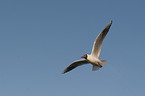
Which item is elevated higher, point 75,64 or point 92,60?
point 75,64

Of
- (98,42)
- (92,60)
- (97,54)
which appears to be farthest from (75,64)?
(98,42)

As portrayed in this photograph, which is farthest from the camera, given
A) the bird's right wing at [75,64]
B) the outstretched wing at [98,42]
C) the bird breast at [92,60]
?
the bird's right wing at [75,64]

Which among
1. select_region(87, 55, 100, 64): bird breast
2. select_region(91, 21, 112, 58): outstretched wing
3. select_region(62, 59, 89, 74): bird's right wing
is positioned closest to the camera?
select_region(91, 21, 112, 58): outstretched wing

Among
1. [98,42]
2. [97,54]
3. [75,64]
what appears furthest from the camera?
[75,64]

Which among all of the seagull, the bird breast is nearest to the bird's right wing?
the seagull

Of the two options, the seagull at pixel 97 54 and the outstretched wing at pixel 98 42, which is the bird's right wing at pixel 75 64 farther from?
the outstretched wing at pixel 98 42

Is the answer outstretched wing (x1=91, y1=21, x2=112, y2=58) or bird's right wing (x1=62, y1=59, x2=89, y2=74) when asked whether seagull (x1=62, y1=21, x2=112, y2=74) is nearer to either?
outstretched wing (x1=91, y1=21, x2=112, y2=58)

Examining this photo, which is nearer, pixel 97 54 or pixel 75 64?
pixel 97 54

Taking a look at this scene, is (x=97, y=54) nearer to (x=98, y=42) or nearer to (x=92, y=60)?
(x=92, y=60)

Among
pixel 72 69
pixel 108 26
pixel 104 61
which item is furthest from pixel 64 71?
pixel 108 26

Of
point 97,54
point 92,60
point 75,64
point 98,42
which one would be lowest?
point 92,60

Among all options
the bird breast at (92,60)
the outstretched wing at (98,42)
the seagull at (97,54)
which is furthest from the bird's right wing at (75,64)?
the outstretched wing at (98,42)

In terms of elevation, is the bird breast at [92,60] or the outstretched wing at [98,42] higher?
the outstretched wing at [98,42]

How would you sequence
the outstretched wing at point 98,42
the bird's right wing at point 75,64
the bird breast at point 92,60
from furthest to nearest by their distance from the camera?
the bird's right wing at point 75,64
the bird breast at point 92,60
the outstretched wing at point 98,42
